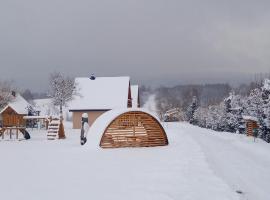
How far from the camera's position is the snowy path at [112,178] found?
27.0 ft

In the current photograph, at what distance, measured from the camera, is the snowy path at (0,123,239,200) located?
8227 millimetres

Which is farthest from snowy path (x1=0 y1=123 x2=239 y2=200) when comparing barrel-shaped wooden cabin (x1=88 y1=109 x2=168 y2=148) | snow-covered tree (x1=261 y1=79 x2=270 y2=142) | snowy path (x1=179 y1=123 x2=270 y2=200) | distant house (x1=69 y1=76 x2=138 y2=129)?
distant house (x1=69 y1=76 x2=138 y2=129)

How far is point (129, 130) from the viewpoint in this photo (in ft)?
59.0

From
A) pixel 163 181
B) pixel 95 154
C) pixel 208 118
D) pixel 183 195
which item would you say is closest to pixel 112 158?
pixel 95 154

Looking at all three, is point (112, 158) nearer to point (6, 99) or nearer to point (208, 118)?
point (6, 99)

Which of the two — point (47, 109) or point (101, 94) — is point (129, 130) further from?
point (47, 109)

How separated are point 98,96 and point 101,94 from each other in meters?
0.49

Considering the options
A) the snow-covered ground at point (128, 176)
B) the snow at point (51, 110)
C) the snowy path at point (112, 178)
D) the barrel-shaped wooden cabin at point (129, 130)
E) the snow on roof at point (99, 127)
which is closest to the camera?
the snowy path at point (112, 178)

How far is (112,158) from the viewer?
1359cm

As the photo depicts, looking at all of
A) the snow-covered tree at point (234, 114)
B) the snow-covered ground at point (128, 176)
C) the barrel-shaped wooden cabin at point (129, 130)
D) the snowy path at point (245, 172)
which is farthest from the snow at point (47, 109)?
the snow-covered ground at point (128, 176)

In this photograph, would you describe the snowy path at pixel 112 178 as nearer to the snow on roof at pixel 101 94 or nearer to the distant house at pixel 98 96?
the distant house at pixel 98 96

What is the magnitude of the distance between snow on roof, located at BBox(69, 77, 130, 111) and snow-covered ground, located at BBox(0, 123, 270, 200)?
2615 centimetres

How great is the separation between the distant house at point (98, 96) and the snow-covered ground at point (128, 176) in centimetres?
2597

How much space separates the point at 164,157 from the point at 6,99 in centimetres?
3218
